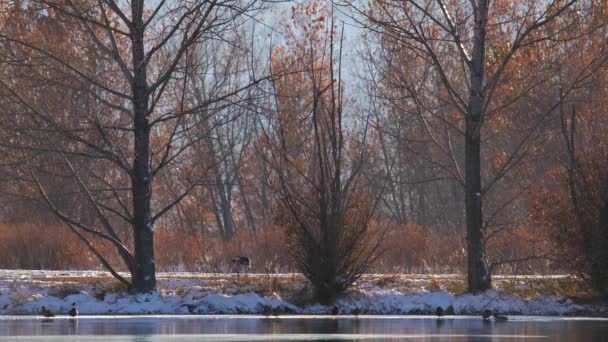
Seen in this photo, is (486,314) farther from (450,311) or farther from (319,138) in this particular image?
(319,138)

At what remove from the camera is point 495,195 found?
4344 cm

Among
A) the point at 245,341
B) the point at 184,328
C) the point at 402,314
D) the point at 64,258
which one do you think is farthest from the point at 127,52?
the point at 245,341

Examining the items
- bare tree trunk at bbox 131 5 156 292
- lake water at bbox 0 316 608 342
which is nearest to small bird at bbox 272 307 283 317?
lake water at bbox 0 316 608 342

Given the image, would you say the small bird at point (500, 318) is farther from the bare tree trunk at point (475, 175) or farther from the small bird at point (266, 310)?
the small bird at point (266, 310)

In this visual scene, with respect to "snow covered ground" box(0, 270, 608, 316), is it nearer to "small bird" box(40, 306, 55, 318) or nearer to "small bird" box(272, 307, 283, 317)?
"small bird" box(272, 307, 283, 317)

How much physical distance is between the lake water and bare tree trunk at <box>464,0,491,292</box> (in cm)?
192

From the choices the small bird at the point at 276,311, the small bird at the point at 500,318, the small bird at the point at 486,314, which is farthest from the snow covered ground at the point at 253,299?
the small bird at the point at 486,314

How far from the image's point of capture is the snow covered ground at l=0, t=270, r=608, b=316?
60.8 ft

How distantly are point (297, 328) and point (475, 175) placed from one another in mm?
6785

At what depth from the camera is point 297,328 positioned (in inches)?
584

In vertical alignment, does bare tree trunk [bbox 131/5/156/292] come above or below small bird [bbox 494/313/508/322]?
above

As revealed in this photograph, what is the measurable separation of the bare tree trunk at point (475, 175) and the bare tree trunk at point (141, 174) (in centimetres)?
591

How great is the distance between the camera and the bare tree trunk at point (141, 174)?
1917 cm

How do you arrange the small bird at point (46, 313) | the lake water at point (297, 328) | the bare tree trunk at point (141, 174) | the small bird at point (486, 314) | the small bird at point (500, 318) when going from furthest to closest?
the bare tree trunk at point (141, 174)
the small bird at point (486, 314)
the small bird at point (46, 313)
the small bird at point (500, 318)
the lake water at point (297, 328)
